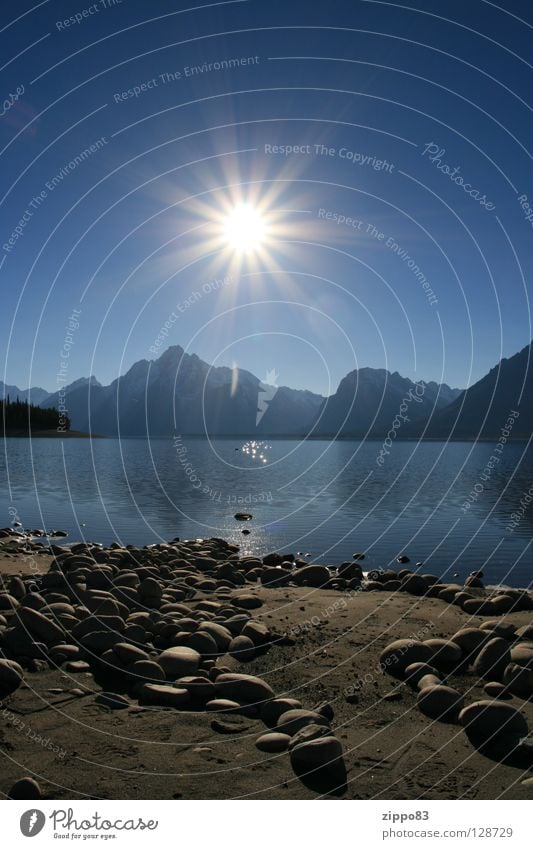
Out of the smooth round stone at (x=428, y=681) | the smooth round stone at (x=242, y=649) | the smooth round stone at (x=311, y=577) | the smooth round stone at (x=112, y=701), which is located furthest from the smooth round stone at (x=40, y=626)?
the smooth round stone at (x=311, y=577)

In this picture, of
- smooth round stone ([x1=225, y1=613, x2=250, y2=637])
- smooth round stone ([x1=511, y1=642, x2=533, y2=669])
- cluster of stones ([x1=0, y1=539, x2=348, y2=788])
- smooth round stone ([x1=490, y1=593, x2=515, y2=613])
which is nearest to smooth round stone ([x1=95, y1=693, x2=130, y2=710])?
cluster of stones ([x1=0, y1=539, x2=348, y2=788])

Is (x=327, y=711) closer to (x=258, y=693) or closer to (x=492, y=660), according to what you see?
(x=258, y=693)

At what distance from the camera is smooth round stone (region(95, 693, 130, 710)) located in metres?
9.97

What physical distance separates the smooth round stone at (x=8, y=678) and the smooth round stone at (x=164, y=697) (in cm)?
210

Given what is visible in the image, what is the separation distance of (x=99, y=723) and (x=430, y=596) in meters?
11.9

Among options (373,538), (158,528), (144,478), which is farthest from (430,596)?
(144,478)

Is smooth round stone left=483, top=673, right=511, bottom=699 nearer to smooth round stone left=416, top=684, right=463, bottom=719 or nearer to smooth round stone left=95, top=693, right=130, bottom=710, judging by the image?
smooth round stone left=416, top=684, right=463, bottom=719

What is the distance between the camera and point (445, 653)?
39.2 ft

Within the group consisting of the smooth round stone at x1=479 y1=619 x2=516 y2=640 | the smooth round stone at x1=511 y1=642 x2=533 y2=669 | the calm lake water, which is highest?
the smooth round stone at x1=511 y1=642 x2=533 y2=669

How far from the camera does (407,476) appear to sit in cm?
7225

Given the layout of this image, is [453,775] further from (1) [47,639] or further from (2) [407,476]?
(2) [407,476]

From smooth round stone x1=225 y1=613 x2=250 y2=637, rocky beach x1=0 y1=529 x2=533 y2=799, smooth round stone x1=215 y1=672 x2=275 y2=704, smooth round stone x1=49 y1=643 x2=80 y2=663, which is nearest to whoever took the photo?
rocky beach x1=0 y1=529 x2=533 y2=799

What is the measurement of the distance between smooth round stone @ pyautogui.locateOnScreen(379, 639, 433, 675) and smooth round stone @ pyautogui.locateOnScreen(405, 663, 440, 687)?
1.01 feet

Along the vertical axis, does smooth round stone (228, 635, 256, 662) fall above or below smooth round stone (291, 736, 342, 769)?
below
